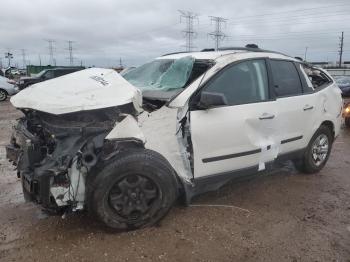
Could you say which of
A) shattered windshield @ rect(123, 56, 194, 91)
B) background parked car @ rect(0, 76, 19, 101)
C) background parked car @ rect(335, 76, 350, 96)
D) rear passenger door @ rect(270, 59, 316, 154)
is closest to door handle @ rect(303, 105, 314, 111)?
rear passenger door @ rect(270, 59, 316, 154)

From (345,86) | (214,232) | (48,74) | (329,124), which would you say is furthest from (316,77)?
(48,74)

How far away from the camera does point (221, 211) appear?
446 centimetres

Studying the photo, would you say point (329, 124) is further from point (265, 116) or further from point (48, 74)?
point (48, 74)

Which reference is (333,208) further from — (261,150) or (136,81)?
(136,81)

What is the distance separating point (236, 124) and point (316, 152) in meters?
2.12

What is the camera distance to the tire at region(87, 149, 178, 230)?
363 centimetres

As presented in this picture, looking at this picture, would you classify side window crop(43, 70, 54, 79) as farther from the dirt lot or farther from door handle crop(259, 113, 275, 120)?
door handle crop(259, 113, 275, 120)

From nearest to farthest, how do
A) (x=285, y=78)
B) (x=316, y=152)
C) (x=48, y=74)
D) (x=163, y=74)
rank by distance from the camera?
(x=163, y=74) → (x=285, y=78) → (x=316, y=152) → (x=48, y=74)

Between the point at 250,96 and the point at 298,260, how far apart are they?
1828 millimetres

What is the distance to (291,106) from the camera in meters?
4.99

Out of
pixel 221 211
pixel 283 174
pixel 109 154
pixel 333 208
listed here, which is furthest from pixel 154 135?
pixel 283 174

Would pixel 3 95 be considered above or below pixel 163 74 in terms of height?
below

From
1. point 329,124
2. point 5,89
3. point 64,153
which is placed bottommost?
point 5,89

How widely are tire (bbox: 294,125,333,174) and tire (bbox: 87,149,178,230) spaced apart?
2490 millimetres
